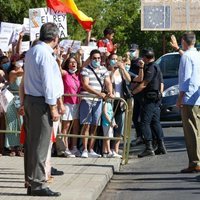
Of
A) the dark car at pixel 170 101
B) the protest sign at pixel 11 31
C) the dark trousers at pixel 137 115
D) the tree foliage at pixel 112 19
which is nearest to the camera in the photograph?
the dark trousers at pixel 137 115

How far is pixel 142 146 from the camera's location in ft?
58.7

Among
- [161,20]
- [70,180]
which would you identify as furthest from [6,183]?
[161,20]

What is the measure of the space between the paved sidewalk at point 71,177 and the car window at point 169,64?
29.4 feet

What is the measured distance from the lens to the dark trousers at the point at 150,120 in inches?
620

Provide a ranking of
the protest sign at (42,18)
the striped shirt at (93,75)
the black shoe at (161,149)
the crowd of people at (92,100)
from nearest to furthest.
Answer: the crowd of people at (92,100)
the striped shirt at (93,75)
the black shoe at (161,149)
the protest sign at (42,18)

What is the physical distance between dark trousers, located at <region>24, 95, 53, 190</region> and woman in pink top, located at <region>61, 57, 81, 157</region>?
4.83m

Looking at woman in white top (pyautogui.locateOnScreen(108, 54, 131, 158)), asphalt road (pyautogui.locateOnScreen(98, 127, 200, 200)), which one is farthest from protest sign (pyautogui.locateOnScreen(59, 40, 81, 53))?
asphalt road (pyautogui.locateOnScreen(98, 127, 200, 200))

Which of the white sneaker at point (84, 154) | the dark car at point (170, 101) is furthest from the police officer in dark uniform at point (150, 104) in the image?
the dark car at point (170, 101)

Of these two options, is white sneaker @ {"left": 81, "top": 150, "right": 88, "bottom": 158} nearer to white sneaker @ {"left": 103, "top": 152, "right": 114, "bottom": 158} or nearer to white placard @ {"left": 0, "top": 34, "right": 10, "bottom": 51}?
white sneaker @ {"left": 103, "top": 152, "right": 114, "bottom": 158}

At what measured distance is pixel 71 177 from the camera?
12.1m

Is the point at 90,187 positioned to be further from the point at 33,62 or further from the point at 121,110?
the point at 121,110

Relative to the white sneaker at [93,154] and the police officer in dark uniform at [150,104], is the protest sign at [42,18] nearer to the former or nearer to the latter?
the police officer in dark uniform at [150,104]

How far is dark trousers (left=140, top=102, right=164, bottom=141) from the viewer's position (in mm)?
15750

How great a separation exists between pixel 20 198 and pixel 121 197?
1.67 meters
